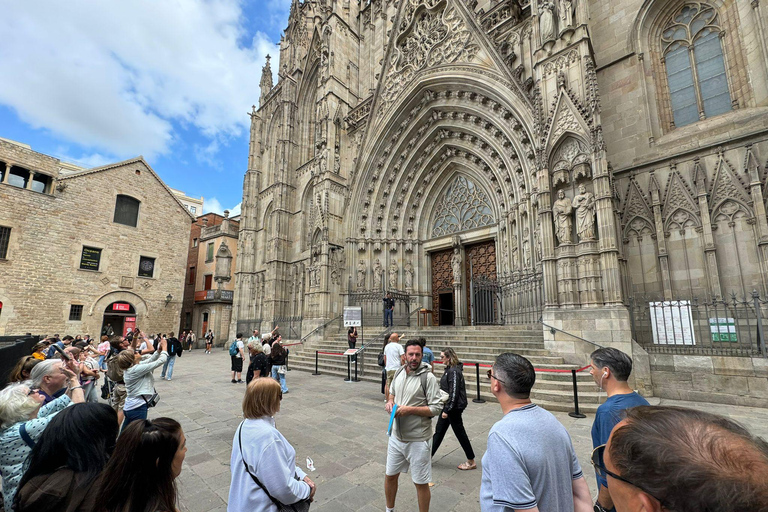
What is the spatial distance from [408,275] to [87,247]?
1889cm

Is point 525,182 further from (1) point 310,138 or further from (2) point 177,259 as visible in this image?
(2) point 177,259

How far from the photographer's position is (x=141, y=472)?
1.39 meters

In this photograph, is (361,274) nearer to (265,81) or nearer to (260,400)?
(260,400)

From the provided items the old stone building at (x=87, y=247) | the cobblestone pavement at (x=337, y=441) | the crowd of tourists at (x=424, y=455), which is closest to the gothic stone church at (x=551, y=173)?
the cobblestone pavement at (x=337, y=441)

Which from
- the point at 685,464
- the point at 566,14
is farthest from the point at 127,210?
the point at 685,464

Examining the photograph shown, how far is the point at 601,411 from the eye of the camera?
2.19 meters

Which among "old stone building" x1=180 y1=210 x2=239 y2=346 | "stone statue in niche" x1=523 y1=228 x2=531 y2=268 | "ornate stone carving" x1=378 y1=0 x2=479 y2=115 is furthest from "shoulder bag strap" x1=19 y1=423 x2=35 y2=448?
"old stone building" x1=180 y1=210 x2=239 y2=346

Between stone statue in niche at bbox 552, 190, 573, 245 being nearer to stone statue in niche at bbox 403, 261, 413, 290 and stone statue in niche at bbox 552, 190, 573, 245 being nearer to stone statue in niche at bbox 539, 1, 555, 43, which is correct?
stone statue in niche at bbox 539, 1, 555, 43

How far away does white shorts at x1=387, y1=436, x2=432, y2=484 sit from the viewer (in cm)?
287

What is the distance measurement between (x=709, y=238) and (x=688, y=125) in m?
3.42

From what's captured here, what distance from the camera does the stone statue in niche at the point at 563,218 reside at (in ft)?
28.6

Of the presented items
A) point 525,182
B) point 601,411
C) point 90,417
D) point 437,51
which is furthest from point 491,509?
point 437,51

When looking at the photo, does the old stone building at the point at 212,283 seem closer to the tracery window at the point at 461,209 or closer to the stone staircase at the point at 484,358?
the stone staircase at the point at 484,358

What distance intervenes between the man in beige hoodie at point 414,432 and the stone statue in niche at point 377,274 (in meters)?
13.0
